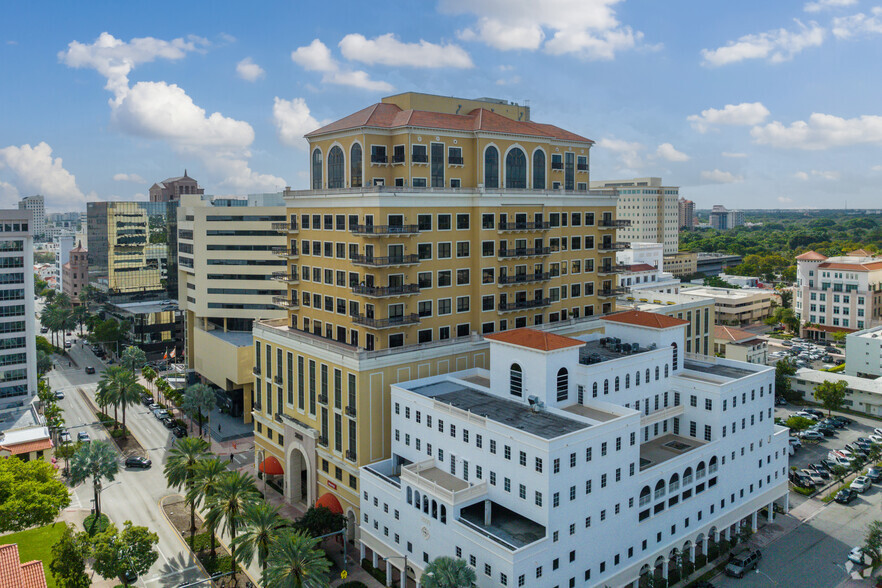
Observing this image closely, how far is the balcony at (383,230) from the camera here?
235 feet

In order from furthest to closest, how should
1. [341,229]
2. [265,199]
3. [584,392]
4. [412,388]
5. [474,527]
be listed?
A: [265,199]
[341,229]
[412,388]
[584,392]
[474,527]

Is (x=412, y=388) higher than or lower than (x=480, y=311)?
lower

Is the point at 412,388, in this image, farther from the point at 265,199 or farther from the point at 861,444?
the point at 265,199

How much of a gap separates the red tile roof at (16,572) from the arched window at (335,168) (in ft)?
162

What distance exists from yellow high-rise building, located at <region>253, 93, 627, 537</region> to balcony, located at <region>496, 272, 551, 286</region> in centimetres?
A: 23

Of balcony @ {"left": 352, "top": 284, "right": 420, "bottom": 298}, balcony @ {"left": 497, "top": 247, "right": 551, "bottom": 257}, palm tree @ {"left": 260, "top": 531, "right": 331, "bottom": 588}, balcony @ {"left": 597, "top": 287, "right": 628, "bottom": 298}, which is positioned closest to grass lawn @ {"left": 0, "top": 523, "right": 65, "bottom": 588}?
palm tree @ {"left": 260, "top": 531, "right": 331, "bottom": 588}

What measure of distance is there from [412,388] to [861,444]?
69532mm

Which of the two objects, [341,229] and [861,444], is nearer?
[341,229]

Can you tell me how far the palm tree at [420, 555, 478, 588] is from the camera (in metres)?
49.9

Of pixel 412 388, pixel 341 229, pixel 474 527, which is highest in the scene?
pixel 341 229

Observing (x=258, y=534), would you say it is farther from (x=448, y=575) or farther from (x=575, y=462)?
(x=575, y=462)

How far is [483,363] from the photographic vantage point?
8094 centimetres

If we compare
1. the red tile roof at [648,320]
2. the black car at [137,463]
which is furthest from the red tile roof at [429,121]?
the black car at [137,463]

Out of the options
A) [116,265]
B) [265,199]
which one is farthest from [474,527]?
[116,265]
